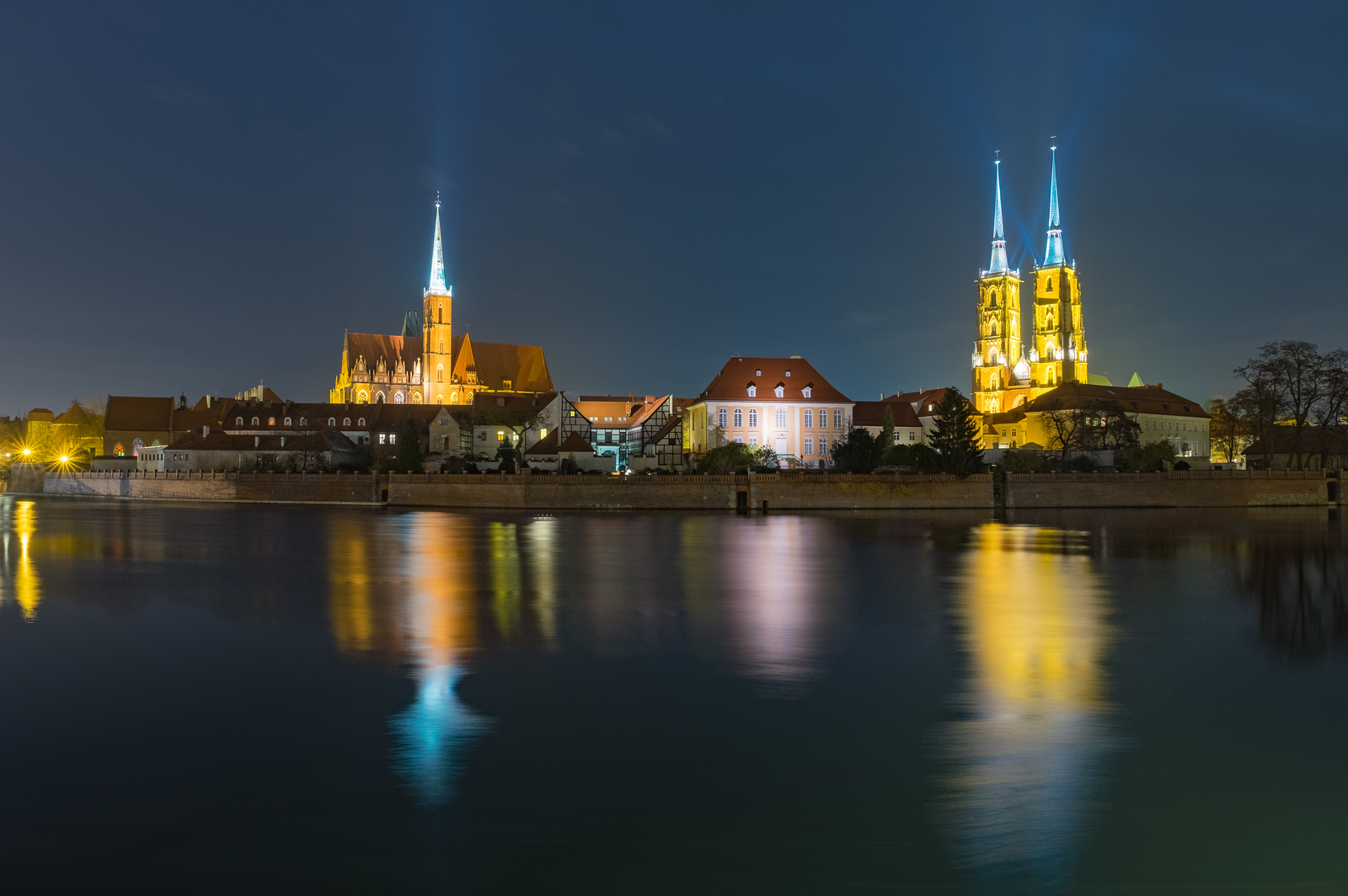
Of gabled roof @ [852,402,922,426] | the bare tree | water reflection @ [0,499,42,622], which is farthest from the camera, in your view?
gabled roof @ [852,402,922,426]

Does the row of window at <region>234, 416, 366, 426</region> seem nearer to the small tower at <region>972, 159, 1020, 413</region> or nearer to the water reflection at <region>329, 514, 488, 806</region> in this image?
the water reflection at <region>329, 514, 488, 806</region>

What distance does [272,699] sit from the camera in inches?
446

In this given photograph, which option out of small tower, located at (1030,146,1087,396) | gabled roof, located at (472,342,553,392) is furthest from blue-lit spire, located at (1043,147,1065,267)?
gabled roof, located at (472,342,553,392)

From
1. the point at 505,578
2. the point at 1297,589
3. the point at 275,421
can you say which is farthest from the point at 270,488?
the point at 1297,589

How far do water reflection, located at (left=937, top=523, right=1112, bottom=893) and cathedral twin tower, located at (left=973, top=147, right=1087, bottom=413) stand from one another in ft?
340

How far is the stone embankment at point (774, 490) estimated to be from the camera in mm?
54719

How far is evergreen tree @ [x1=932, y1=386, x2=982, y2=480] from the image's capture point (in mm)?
55656

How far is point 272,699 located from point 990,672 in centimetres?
930

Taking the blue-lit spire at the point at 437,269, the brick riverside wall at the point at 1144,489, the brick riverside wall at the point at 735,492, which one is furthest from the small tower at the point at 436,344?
the brick riverside wall at the point at 1144,489

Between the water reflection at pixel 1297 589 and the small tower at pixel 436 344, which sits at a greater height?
the small tower at pixel 436 344

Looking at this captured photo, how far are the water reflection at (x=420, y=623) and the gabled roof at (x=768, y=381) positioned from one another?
35.6 metres

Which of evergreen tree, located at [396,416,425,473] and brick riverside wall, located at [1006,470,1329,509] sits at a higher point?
evergreen tree, located at [396,416,425,473]

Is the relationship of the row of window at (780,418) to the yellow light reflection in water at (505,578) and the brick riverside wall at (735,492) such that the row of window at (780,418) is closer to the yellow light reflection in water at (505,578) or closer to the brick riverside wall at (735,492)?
the brick riverside wall at (735,492)

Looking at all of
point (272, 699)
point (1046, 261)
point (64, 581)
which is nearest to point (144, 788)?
point (272, 699)
